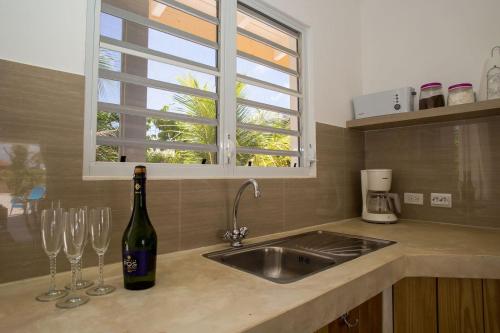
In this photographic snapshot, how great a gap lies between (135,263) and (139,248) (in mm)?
39

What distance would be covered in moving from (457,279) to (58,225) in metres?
1.40

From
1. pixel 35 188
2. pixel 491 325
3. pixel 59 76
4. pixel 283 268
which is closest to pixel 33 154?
pixel 35 188

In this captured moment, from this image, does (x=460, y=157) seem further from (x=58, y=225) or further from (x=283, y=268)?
(x=58, y=225)

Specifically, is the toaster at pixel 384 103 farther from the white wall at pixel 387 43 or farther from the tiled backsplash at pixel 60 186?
the tiled backsplash at pixel 60 186

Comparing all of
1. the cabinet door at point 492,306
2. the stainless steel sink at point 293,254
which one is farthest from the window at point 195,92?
the cabinet door at point 492,306

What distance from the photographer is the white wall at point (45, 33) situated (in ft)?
2.71

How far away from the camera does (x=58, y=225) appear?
29.0 inches

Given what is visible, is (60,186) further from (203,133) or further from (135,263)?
(203,133)

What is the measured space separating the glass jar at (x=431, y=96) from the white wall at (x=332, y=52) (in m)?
0.46

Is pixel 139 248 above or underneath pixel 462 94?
underneath

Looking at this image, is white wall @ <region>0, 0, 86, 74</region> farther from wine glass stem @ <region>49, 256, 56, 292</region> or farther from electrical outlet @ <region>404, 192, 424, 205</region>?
electrical outlet @ <region>404, 192, 424, 205</region>

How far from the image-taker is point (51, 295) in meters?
0.73

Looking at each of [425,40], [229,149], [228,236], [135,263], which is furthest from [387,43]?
[135,263]

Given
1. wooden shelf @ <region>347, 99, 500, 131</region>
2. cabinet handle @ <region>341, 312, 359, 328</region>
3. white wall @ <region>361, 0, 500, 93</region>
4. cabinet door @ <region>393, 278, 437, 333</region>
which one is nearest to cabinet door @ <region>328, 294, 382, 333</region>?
cabinet handle @ <region>341, 312, 359, 328</region>
